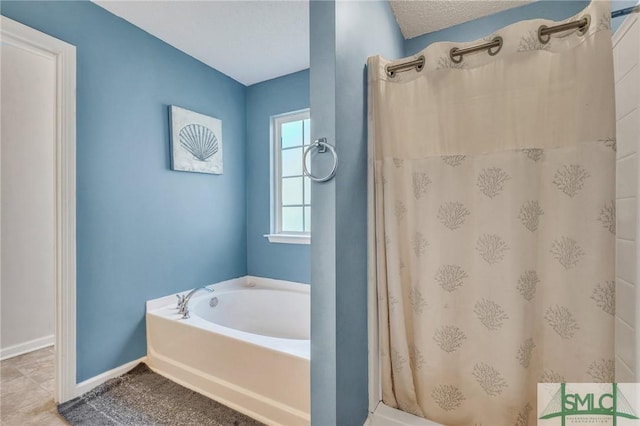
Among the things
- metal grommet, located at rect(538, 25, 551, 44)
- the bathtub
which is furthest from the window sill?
metal grommet, located at rect(538, 25, 551, 44)

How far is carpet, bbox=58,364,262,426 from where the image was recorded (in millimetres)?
1479

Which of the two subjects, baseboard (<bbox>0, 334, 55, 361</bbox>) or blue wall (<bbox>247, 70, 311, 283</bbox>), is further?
blue wall (<bbox>247, 70, 311, 283</bbox>)

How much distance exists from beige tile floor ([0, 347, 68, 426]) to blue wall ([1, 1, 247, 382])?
0.22 metres

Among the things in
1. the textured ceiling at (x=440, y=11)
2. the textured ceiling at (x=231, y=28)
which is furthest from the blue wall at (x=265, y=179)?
the textured ceiling at (x=440, y=11)

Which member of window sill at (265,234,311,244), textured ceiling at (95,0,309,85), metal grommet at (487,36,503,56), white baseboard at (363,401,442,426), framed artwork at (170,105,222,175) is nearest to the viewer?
metal grommet at (487,36,503,56)

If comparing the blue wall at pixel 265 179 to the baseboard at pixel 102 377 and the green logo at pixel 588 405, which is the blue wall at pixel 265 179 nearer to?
the baseboard at pixel 102 377

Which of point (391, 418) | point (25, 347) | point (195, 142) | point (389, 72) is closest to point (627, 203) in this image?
point (389, 72)

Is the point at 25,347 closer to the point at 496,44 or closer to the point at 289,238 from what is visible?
the point at 289,238

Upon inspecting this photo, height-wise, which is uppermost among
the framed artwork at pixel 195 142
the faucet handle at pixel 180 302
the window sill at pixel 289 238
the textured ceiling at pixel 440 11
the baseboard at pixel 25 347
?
the textured ceiling at pixel 440 11

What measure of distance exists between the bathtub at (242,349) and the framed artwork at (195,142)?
1039 mm

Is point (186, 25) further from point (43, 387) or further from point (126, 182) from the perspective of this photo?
point (43, 387)

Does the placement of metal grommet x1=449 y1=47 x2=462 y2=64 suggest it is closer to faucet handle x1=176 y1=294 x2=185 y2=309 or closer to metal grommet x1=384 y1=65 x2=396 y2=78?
metal grommet x1=384 y1=65 x2=396 y2=78

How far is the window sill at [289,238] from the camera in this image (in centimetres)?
247

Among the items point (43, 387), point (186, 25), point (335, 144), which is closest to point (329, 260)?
point (335, 144)
